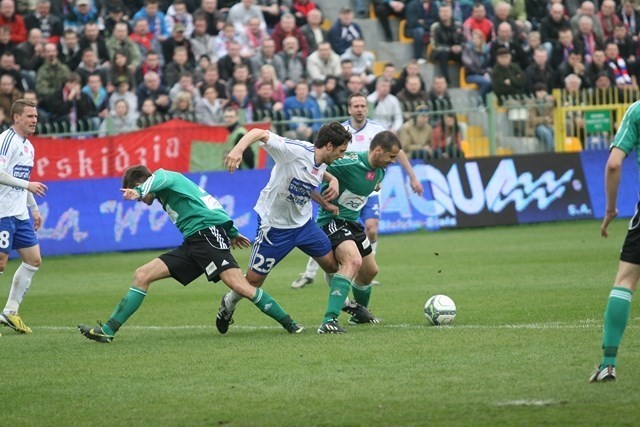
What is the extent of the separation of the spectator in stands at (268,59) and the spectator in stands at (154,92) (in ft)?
7.71

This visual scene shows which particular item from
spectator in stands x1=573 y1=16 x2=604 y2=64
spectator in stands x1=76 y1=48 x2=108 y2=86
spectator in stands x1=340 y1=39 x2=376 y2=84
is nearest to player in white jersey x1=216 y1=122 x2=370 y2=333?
spectator in stands x1=76 y1=48 x2=108 y2=86

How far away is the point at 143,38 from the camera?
26.0 m

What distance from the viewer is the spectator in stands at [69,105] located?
23641 mm

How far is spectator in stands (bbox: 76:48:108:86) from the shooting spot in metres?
24.6

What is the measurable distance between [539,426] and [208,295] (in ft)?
30.7

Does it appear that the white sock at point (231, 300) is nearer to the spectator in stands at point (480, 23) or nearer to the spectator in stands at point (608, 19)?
the spectator in stands at point (480, 23)

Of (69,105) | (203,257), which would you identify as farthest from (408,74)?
(203,257)

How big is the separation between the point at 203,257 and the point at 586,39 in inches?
768

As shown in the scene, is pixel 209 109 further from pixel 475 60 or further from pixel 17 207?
pixel 17 207

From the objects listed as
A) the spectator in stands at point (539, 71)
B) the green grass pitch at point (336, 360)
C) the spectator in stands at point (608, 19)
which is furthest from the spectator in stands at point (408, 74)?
the green grass pitch at point (336, 360)

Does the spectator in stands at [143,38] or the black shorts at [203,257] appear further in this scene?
the spectator in stands at [143,38]

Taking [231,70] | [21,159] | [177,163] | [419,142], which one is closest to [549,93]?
[419,142]

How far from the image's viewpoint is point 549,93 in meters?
27.3

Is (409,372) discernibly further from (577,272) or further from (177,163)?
(177,163)
